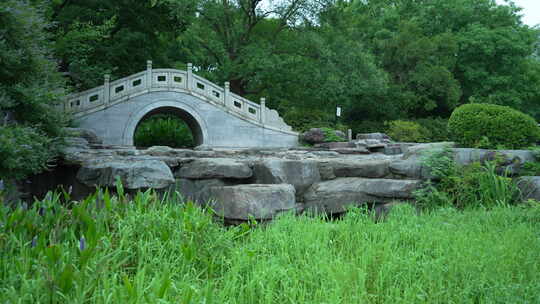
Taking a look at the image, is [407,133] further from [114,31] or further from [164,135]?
[114,31]

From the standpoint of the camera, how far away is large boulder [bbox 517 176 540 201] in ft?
16.9

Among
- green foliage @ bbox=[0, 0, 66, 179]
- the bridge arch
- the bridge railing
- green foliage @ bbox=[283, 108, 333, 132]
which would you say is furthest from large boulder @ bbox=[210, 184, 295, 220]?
green foliage @ bbox=[283, 108, 333, 132]

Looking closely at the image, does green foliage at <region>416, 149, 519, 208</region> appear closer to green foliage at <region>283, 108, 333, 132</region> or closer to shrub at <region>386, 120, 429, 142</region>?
green foliage at <region>283, 108, 333, 132</region>

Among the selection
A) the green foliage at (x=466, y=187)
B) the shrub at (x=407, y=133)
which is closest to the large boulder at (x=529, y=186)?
the green foliage at (x=466, y=187)

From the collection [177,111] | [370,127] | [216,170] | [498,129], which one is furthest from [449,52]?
[216,170]

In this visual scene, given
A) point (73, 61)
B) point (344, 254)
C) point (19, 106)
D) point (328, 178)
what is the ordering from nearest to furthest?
point (344, 254)
point (19, 106)
point (328, 178)
point (73, 61)

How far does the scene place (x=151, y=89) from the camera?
15570 mm

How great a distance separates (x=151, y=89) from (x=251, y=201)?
487 inches

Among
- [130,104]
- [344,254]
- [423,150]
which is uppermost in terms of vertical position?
[130,104]

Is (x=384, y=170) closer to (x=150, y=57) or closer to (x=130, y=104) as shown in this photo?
(x=130, y=104)

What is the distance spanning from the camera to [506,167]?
585 centimetres

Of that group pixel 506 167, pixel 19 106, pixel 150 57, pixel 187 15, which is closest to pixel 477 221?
pixel 506 167

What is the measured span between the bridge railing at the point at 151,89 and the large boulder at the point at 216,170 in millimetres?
9862

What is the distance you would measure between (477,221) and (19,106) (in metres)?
6.17
